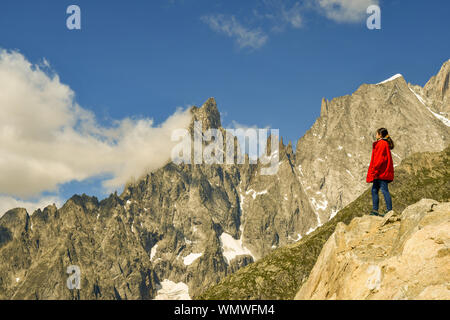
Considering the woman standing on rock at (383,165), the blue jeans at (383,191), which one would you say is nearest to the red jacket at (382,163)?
the woman standing on rock at (383,165)

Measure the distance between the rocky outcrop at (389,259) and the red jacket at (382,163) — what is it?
2494 millimetres

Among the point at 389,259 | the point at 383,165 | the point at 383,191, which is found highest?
the point at 383,165

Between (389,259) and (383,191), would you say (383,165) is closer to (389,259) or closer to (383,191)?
(383,191)

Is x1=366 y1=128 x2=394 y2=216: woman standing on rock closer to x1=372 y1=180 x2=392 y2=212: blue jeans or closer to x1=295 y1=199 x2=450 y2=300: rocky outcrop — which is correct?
x1=372 y1=180 x2=392 y2=212: blue jeans

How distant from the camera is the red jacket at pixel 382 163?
24469 mm

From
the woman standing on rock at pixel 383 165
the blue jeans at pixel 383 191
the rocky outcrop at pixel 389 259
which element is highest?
the woman standing on rock at pixel 383 165

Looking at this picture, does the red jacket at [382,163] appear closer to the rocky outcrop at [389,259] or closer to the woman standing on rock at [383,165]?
the woman standing on rock at [383,165]

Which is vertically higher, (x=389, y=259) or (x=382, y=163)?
(x=382, y=163)

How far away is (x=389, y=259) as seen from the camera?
19.0m

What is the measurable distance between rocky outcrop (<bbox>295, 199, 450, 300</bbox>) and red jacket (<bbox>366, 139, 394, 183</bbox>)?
2494mm

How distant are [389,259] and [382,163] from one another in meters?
7.34

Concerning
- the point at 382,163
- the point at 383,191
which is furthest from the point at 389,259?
the point at 382,163
